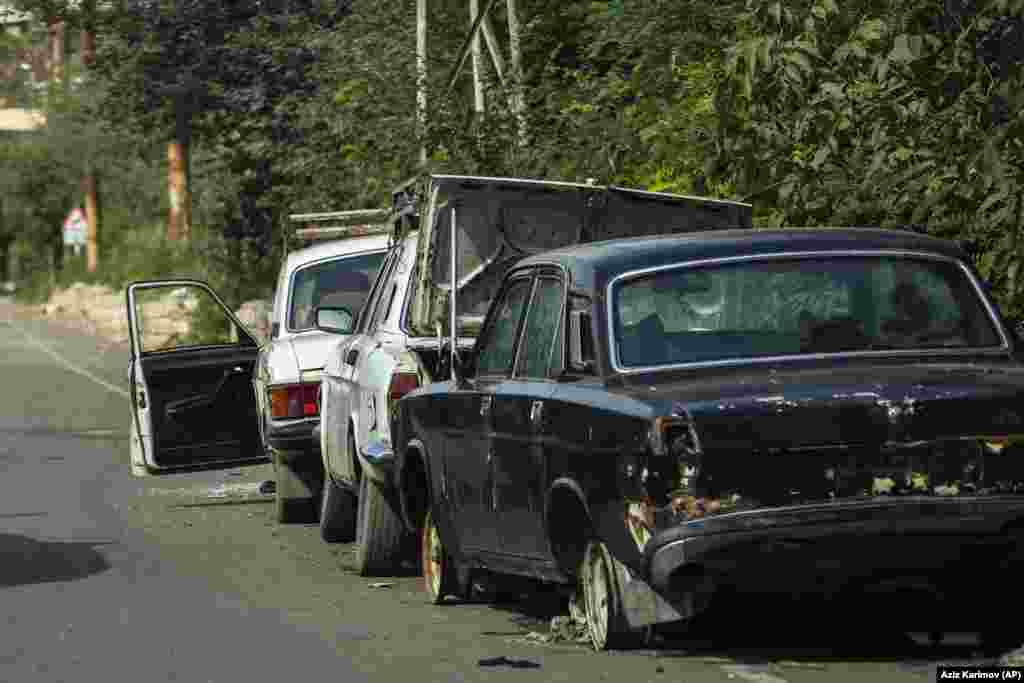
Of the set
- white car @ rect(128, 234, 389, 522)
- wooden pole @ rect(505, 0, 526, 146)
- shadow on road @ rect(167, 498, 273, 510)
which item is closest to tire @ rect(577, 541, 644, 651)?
white car @ rect(128, 234, 389, 522)

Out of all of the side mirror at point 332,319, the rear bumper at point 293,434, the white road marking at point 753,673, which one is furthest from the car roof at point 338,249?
the white road marking at point 753,673

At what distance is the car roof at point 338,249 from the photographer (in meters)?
17.0

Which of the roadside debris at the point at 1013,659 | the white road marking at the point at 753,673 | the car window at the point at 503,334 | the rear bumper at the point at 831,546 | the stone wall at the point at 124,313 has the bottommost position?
the stone wall at the point at 124,313

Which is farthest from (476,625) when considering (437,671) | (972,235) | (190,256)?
(190,256)

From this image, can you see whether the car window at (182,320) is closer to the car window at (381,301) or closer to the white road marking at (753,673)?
the car window at (381,301)

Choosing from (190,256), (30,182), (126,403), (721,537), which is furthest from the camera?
(30,182)

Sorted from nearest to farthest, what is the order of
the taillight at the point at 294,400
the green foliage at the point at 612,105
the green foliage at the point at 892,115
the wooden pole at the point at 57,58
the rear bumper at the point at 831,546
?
1. the rear bumper at the point at 831,546
2. the green foliage at the point at 892,115
3. the green foliage at the point at 612,105
4. the taillight at the point at 294,400
5. the wooden pole at the point at 57,58

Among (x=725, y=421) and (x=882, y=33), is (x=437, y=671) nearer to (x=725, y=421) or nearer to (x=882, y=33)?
(x=725, y=421)

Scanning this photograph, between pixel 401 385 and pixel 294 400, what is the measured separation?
3.38 metres

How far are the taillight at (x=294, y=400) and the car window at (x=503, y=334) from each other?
4697mm

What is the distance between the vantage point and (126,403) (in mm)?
30344

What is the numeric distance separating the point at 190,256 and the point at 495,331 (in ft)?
132

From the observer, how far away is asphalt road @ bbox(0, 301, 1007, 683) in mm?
9164

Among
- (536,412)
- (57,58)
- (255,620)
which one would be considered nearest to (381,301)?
(255,620)
